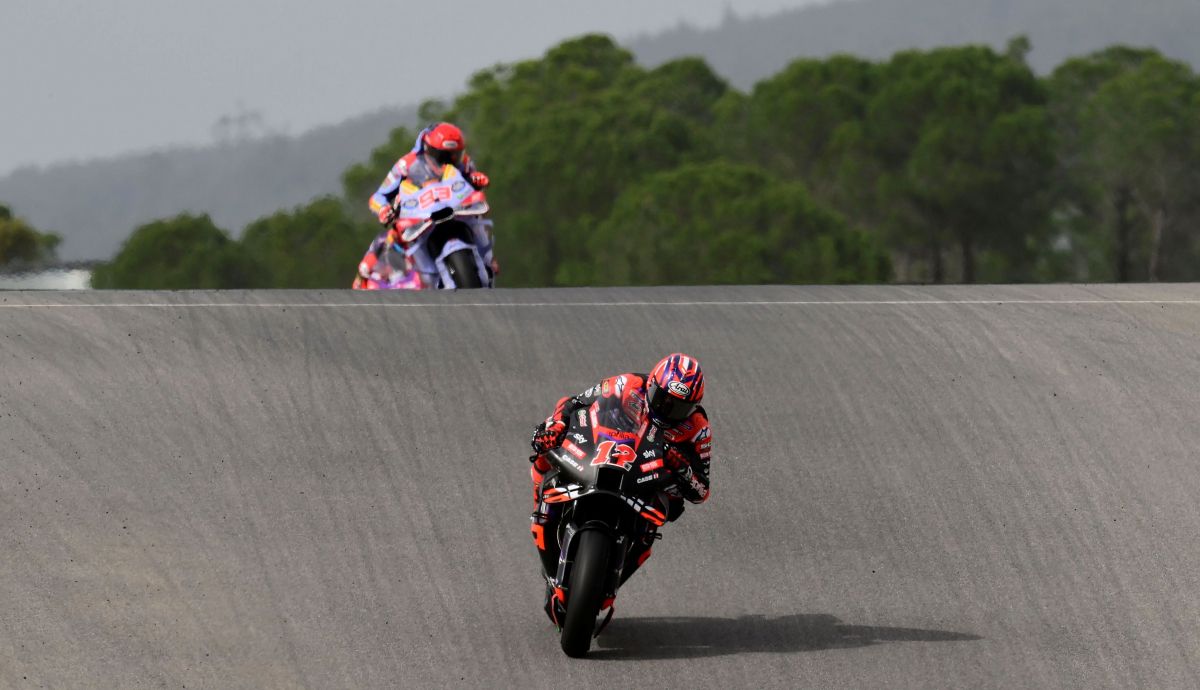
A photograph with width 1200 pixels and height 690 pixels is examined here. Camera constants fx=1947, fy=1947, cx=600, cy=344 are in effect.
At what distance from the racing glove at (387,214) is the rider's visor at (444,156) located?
0.63 meters

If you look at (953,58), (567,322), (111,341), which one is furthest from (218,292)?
(953,58)

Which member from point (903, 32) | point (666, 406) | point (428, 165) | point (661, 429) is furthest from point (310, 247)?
point (903, 32)

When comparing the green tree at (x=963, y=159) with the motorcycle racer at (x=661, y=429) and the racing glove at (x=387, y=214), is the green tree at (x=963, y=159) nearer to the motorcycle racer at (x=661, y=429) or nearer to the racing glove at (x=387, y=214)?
the racing glove at (x=387, y=214)

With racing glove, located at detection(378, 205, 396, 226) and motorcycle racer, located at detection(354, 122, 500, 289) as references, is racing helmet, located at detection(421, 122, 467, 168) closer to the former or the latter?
motorcycle racer, located at detection(354, 122, 500, 289)

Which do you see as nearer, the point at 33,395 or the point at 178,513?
the point at 178,513

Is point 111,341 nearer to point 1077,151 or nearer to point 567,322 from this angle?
point 567,322

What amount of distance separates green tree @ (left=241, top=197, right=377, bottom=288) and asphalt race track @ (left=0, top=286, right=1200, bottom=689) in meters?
48.9

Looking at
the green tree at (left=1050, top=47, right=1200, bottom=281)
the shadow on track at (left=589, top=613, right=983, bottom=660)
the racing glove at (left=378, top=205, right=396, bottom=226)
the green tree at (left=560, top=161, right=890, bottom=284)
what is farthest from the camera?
the green tree at (left=1050, top=47, right=1200, bottom=281)

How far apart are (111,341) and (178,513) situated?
3875 mm

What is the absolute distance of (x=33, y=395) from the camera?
47.1 feet

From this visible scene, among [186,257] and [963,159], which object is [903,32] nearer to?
[963,159]

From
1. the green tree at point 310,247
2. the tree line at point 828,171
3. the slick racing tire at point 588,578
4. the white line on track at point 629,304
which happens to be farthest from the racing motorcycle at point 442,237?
the green tree at point 310,247

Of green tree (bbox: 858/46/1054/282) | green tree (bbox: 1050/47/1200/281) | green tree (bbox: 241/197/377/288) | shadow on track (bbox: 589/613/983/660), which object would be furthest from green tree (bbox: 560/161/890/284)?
shadow on track (bbox: 589/613/983/660)

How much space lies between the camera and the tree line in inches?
2461
